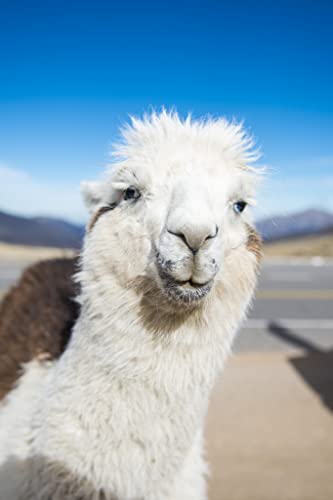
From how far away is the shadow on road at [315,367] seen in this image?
5270 mm

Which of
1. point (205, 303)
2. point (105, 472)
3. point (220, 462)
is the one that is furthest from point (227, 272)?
point (220, 462)

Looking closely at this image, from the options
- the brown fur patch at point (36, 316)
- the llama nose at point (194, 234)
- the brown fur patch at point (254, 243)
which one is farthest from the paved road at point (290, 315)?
the llama nose at point (194, 234)

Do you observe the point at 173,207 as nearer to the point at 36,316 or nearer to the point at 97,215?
the point at 97,215

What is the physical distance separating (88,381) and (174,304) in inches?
19.6

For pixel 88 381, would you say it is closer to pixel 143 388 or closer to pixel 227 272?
pixel 143 388

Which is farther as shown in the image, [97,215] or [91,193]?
[91,193]

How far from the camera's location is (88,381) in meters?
1.82

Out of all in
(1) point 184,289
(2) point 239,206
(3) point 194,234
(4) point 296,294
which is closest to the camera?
(3) point 194,234

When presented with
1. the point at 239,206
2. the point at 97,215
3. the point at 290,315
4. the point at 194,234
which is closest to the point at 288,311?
the point at 290,315

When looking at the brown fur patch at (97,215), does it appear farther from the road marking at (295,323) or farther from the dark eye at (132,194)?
the road marking at (295,323)

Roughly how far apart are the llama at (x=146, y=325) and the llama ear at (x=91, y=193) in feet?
0.48

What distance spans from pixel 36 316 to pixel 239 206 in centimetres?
166

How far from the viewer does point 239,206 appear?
202 cm

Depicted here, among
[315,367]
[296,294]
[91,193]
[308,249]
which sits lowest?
[315,367]
